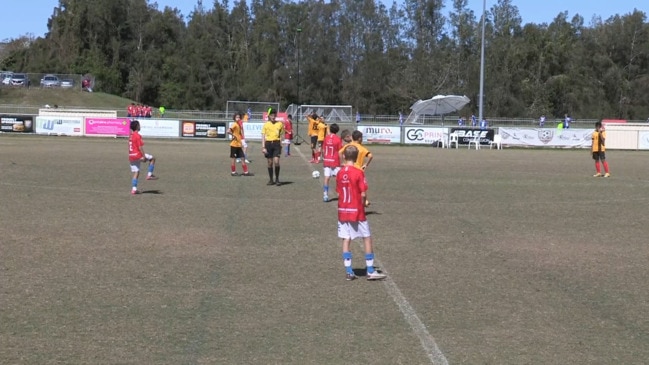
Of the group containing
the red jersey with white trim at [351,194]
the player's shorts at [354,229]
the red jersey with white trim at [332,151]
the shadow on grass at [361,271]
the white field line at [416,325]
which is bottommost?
the white field line at [416,325]

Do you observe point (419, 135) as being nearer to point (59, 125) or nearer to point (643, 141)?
point (643, 141)

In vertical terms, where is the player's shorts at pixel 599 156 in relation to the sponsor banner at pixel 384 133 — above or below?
below

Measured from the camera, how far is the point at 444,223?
14.0m

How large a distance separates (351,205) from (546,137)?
39.9 m

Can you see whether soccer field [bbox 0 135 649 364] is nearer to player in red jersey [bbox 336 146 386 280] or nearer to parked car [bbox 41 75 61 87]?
player in red jersey [bbox 336 146 386 280]

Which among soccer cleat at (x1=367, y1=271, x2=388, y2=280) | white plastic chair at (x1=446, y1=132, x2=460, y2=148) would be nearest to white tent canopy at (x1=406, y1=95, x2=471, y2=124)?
white plastic chair at (x1=446, y1=132, x2=460, y2=148)

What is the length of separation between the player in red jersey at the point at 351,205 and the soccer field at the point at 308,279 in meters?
0.29

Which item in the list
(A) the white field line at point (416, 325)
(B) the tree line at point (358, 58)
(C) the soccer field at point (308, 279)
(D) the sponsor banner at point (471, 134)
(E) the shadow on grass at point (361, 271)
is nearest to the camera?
(A) the white field line at point (416, 325)

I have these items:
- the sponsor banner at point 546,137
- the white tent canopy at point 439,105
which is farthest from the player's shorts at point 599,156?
the white tent canopy at point 439,105

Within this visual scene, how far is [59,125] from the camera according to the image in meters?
47.5

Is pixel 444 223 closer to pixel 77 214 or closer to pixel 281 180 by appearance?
pixel 77 214

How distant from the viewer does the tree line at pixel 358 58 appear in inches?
3767

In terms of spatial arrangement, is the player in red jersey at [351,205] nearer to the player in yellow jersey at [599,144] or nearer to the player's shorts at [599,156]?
the player in yellow jersey at [599,144]

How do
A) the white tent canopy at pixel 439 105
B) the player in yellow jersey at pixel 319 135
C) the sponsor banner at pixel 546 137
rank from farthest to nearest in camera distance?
the white tent canopy at pixel 439 105 → the sponsor banner at pixel 546 137 → the player in yellow jersey at pixel 319 135
